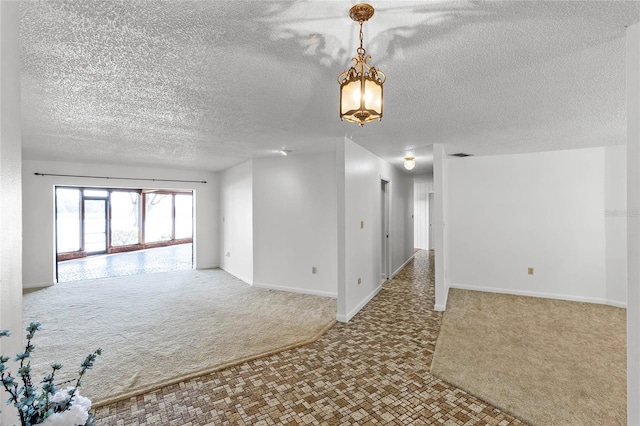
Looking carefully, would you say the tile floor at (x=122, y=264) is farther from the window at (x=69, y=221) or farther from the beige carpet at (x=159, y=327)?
the beige carpet at (x=159, y=327)

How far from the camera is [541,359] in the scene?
288cm

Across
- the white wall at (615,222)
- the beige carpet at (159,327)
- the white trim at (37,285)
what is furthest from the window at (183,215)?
the white wall at (615,222)

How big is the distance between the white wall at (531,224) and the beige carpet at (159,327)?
115 inches

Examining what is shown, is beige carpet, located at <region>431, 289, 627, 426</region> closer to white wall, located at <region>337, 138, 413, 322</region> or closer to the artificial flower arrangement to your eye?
white wall, located at <region>337, 138, 413, 322</region>

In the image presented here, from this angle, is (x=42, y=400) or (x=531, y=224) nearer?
(x=42, y=400)

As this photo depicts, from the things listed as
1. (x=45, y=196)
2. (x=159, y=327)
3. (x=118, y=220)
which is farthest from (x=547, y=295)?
(x=118, y=220)

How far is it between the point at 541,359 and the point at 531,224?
9.23 feet

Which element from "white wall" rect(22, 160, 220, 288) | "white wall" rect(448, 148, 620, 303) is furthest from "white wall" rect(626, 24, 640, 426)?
"white wall" rect(22, 160, 220, 288)

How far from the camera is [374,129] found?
350cm

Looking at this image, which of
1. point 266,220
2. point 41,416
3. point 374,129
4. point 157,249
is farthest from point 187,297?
point 157,249

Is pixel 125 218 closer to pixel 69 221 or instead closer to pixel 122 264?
pixel 69 221

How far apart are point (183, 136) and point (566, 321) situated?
18.3 ft

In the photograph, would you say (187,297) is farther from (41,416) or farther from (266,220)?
(41,416)

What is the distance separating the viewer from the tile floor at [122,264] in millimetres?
6668
